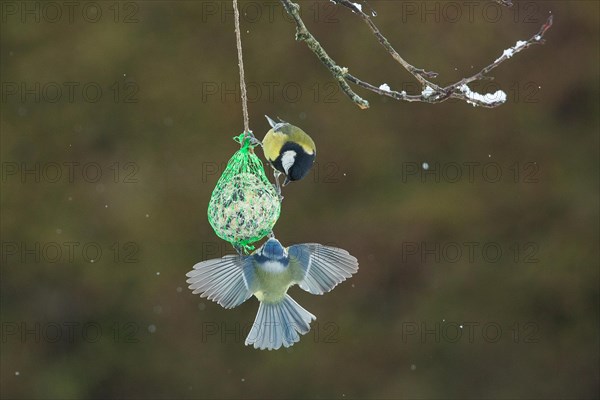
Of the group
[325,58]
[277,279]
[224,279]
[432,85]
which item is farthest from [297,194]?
[432,85]

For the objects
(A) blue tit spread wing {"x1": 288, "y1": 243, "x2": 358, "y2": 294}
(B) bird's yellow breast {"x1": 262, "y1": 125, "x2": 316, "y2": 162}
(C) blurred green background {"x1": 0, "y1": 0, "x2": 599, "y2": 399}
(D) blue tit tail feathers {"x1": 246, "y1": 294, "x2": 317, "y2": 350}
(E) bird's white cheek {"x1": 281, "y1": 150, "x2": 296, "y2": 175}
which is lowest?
(D) blue tit tail feathers {"x1": 246, "y1": 294, "x2": 317, "y2": 350}

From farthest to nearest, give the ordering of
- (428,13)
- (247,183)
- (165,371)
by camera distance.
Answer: (165,371) < (428,13) < (247,183)

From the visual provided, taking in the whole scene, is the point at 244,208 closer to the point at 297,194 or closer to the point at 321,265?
the point at 321,265

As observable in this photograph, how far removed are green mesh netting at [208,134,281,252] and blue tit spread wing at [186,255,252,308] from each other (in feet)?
0.26

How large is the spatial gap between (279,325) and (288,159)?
48 centimetres

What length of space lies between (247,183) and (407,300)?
2411mm

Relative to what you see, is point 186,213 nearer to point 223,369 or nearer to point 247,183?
point 223,369

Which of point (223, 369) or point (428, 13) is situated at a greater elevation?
point (428, 13)

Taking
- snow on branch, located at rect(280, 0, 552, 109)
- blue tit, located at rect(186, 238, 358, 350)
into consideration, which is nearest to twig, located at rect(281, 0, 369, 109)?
snow on branch, located at rect(280, 0, 552, 109)

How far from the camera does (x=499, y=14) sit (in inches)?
170

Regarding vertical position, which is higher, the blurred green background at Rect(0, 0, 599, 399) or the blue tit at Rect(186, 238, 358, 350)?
the blurred green background at Rect(0, 0, 599, 399)

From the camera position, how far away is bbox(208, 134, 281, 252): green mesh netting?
7.43 feet

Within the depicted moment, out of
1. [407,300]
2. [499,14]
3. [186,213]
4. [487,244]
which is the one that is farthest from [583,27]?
[186,213]

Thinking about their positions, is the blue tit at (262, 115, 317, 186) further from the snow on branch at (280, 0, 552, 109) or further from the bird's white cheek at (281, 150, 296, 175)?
the snow on branch at (280, 0, 552, 109)
